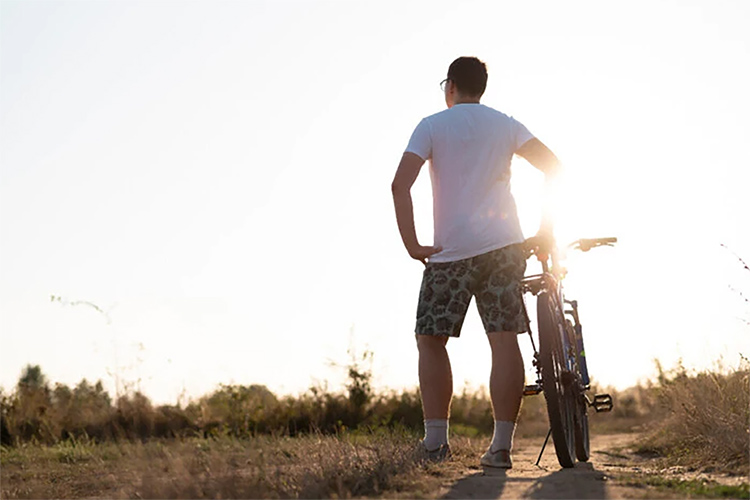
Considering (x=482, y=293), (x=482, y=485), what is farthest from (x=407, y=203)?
(x=482, y=485)

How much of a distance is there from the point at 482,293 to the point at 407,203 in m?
0.63

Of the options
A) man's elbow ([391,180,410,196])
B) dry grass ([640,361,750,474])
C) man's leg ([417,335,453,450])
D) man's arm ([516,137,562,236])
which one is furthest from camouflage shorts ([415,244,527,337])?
dry grass ([640,361,750,474])

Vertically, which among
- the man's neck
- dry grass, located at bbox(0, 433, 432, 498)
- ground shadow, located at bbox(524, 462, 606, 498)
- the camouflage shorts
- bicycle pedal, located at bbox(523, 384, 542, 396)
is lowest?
ground shadow, located at bbox(524, 462, 606, 498)

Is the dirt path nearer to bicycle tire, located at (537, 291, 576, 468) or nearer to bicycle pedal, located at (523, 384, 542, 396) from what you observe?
bicycle tire, located at (537, 291, 576, 468)

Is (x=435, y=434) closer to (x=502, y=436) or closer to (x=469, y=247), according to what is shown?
(x=502, y=436)

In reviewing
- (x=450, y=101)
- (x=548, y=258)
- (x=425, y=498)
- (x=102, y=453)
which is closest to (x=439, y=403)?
(x=548, y=258)

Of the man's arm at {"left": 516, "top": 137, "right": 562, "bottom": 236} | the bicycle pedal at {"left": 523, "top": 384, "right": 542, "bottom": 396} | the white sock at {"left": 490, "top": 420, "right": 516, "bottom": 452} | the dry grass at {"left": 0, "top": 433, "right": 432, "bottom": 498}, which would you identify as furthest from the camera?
the man's arm at {"left": 516, "top": 137, "right": 562, "bottom": 236}

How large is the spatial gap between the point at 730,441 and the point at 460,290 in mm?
1940

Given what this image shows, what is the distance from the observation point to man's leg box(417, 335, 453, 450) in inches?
209

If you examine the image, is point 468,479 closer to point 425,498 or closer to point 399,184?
point 425,498

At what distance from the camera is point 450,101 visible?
5.59 metres

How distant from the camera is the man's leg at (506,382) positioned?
518cm

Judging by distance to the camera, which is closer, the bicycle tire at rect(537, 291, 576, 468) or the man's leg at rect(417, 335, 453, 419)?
the bicycle tire at rect(537, 291, 576, 468)

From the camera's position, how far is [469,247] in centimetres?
522
